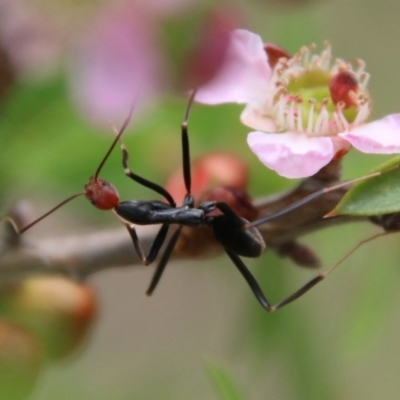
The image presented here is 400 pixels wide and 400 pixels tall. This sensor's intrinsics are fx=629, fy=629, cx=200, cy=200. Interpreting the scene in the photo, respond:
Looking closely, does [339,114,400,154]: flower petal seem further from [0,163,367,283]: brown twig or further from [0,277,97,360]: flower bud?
[0,277,97,360]: flower bud

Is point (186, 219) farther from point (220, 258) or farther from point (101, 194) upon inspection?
point (220, 258)

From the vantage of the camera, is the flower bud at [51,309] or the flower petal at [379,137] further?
the flower bud at [51,309]

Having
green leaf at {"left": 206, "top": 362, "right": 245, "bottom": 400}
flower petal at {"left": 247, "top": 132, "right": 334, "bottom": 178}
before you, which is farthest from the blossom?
green leaf at {"left": 206, "top": 362, "right": 245, "bottom": 400}

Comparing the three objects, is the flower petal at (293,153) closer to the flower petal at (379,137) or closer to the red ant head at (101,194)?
the flower petal at (379,137)

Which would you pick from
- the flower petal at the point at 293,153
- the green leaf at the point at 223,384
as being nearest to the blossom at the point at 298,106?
the flower petal at the point at 293,153

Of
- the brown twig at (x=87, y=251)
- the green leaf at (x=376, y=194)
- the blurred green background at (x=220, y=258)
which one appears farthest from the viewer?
the blurred green background at (x=220, y=258)

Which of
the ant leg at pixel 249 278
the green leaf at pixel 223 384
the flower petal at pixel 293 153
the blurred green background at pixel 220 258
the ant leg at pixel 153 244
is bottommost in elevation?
the blurred green background at pixel 220 258
